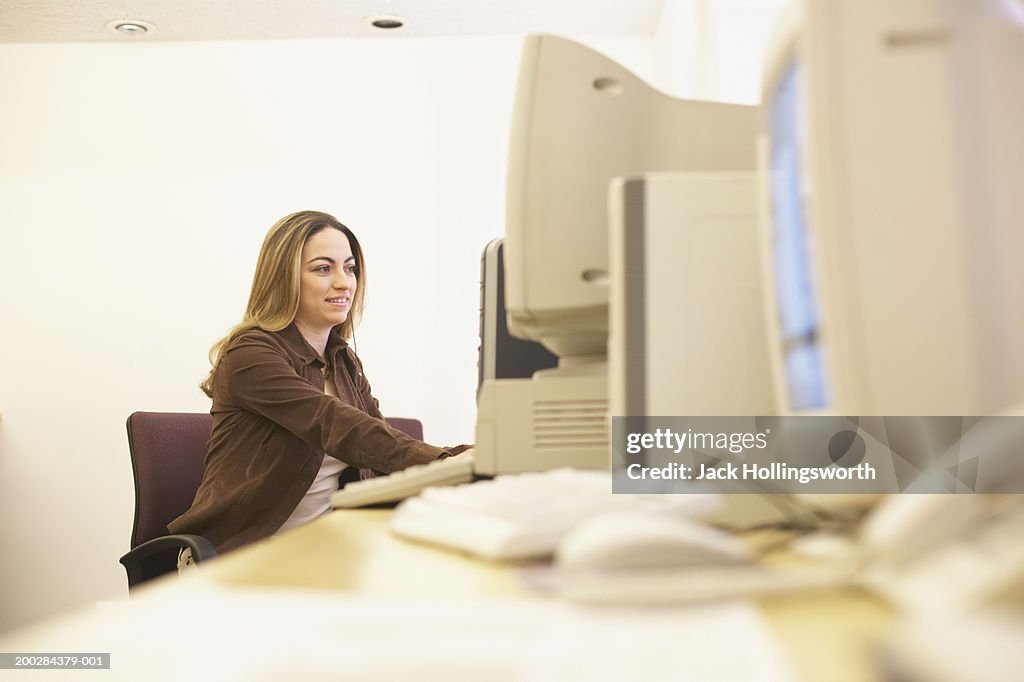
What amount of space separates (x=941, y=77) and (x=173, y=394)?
3521 mm

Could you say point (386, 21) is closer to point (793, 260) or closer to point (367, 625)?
point (793, 260)

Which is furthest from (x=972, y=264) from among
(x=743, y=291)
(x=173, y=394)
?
(x=173, y=394)

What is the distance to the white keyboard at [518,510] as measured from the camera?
25.9 inches

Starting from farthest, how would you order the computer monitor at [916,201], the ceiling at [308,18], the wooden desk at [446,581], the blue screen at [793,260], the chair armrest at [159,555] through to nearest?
the ceiling at [308,18], the chair armrest at [159,555], the blue screen at [793,260], the computer monitor at [916,201], the wooden desk at [446,581]

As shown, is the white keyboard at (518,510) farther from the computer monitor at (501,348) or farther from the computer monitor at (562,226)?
the computer monitor at (501,348)

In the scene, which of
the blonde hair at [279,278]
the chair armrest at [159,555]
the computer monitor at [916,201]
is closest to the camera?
the computer monitor at [916,201]

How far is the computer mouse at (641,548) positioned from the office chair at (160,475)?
1.47 metres

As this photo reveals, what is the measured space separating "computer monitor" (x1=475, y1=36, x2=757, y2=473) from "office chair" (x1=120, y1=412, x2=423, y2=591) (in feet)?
2.96

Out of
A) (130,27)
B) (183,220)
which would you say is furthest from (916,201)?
(130,27)

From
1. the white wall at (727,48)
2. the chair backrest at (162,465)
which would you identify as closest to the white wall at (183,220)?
the white wall at (727,48)

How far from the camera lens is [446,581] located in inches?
23.4

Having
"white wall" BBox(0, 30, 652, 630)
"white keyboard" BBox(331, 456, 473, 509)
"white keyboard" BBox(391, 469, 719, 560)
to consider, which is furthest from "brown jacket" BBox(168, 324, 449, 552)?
"white wall" BBox(0, 30, 652, 630)

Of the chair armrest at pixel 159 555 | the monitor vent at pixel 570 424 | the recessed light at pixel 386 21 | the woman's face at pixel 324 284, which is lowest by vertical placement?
the chair armrest at pixel 159 555

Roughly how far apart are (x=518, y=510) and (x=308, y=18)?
3250mm
